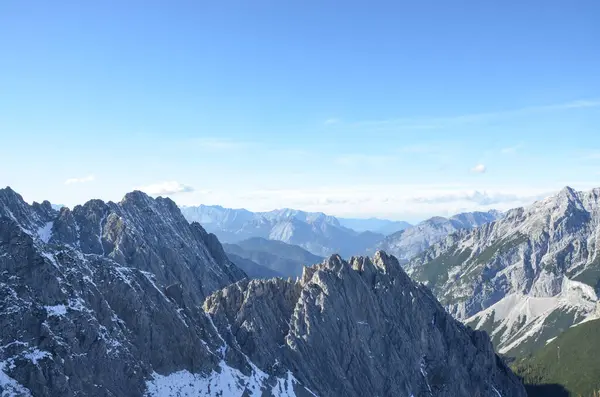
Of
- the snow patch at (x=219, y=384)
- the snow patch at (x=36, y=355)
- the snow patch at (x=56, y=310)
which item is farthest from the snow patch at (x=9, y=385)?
the snow patch at (x=219, y=384)

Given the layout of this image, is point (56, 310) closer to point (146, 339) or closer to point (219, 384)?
point (146, 339)

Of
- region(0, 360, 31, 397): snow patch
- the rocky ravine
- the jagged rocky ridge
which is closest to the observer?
region(0, 360, 31, 397): snow patch

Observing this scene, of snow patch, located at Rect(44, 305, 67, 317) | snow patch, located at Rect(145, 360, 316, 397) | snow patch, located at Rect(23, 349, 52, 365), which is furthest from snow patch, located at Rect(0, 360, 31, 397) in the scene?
snow patch, located at Rect(145, 360, 316, 397)

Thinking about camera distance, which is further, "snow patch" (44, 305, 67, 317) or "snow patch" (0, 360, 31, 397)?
"snow patch" (44, 305, 67, 317)

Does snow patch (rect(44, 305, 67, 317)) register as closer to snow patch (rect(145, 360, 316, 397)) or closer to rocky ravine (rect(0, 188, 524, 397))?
rocky ravine (rect(0, 188, 524, 397))

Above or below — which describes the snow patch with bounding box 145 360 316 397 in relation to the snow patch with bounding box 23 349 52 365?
below

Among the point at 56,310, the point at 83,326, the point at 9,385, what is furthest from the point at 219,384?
the point at 9,385

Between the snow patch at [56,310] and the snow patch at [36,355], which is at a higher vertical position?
the snow patch at [56,310]

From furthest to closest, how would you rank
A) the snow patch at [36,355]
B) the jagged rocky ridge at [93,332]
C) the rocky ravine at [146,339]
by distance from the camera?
1. the rocky ravine at [146,339]
2. the jagged rocky ridge at [93,332]
3. the snow patch at [36,355]

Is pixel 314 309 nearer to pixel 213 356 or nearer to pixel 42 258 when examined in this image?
pixel 213 356

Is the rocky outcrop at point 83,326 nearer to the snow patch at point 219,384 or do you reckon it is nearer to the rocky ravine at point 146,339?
the rocky ravine at point 146,339

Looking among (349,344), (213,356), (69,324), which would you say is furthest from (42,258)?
(349,344)
